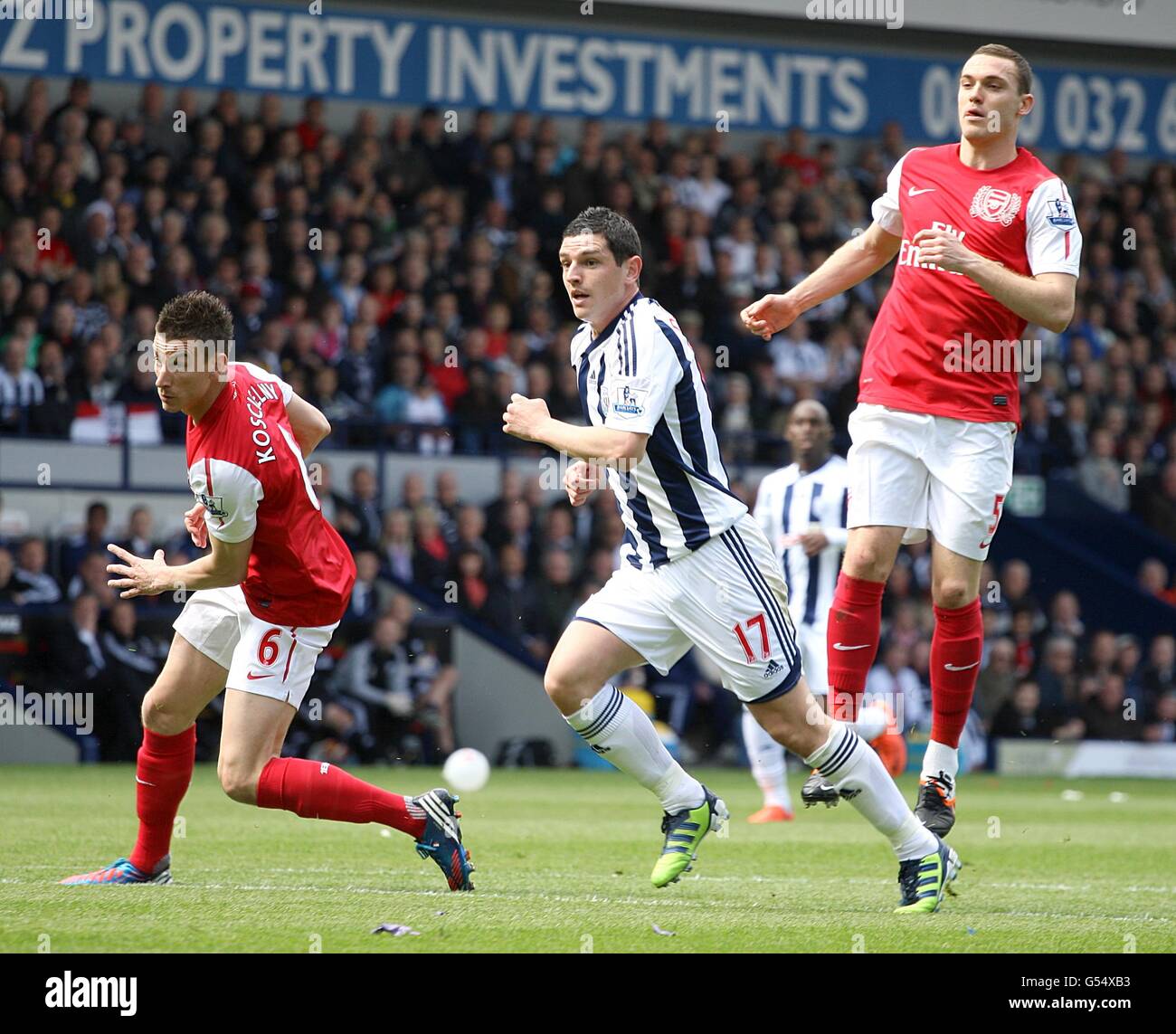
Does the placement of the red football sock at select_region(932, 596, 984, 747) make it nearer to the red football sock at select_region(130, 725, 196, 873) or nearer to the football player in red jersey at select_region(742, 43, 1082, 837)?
the football player in red jersey at select_region(742, 43, 1082, 837)

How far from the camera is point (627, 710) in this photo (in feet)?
20.5

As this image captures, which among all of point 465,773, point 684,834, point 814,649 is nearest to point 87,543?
point 465,773

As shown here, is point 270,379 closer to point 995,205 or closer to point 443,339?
point 995,205

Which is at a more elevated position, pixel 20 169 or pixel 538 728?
pixel 20 169

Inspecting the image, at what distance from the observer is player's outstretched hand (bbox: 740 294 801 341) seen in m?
6.72

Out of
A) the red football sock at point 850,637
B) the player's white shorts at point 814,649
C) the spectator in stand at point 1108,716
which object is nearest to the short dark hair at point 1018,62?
the red football sock at point 850,637

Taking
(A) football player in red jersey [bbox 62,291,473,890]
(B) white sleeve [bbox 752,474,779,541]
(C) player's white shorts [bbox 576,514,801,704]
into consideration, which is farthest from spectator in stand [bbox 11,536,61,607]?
(C) player's white shorts [bbox 576,514,801,704]

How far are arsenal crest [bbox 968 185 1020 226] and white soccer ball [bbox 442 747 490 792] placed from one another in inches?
253

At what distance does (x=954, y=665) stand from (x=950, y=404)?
1.04m

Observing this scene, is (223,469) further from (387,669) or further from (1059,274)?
(387,669)

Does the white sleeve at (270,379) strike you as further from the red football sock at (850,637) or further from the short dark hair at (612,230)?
the red football sock at (850,637)

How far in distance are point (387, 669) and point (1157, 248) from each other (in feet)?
40.9
